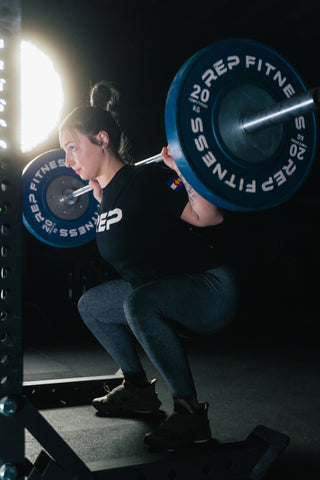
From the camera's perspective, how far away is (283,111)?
1.13m

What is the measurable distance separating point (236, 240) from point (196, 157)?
18.2 feet

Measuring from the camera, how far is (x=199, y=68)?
1.16 meters

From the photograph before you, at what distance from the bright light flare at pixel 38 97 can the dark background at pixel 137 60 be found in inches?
35.0

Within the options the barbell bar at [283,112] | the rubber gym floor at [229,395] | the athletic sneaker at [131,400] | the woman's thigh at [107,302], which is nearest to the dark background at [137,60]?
the rubber gym floor at [229,395]

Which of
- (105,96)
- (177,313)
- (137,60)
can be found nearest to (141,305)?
(177,313)

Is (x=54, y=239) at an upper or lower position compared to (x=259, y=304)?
upper

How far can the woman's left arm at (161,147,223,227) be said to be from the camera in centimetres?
→ 138

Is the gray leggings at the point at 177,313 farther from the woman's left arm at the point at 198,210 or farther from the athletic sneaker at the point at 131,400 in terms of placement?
the athletic sneaker at the point at 131,400

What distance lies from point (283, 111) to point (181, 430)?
87 centimetres

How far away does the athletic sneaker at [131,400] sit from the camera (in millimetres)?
1833

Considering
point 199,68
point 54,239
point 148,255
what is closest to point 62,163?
point 54,239

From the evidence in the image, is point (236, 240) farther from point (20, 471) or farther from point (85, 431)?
point (20, 471)

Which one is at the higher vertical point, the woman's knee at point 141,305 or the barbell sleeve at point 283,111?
the barbell sleeve at point 283,111

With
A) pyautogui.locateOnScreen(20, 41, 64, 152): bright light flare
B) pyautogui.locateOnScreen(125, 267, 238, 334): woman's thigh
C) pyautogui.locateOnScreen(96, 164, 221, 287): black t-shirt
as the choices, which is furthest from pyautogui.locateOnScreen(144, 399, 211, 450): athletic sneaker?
pyautogui.locateOnScreen(20, 41, 64, 152): bright light flare
